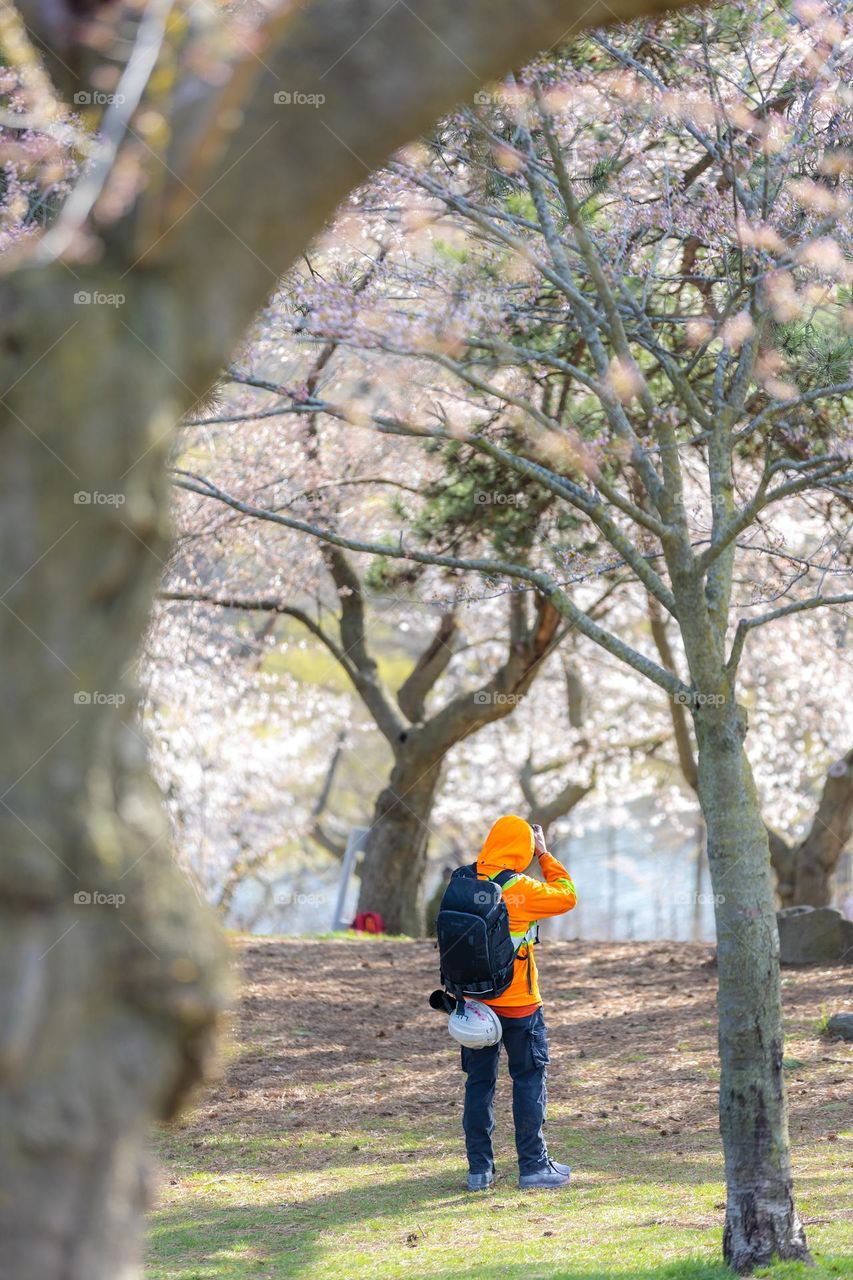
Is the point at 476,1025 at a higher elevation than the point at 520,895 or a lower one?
lower

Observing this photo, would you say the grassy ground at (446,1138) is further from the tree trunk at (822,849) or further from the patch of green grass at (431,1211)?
the tree trunk at (822,849)

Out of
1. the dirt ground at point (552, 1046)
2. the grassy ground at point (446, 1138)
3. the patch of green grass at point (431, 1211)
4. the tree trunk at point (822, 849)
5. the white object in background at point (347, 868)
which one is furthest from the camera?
the white object in background at point (347, 868)

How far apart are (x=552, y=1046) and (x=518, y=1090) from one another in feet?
11.1

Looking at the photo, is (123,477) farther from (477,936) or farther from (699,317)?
(699,317)

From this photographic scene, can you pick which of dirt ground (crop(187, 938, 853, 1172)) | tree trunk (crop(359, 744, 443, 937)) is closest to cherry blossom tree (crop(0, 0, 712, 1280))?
dirt ground (crop(187, 938, 853, 1172))

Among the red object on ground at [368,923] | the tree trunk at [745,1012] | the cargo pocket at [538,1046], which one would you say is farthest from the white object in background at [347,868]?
the tree trunk at [745,1012]

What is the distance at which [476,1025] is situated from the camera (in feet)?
20.0

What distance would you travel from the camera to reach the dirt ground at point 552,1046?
788 centimetres

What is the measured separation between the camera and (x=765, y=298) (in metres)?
5.40

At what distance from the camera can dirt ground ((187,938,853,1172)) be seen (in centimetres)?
788

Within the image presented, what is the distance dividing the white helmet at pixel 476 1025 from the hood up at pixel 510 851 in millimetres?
643

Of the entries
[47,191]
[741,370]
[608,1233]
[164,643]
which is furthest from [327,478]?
[608,1233]

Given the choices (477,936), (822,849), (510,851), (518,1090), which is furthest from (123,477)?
(822,849)

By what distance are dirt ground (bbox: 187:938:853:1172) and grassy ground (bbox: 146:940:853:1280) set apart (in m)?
0.02
